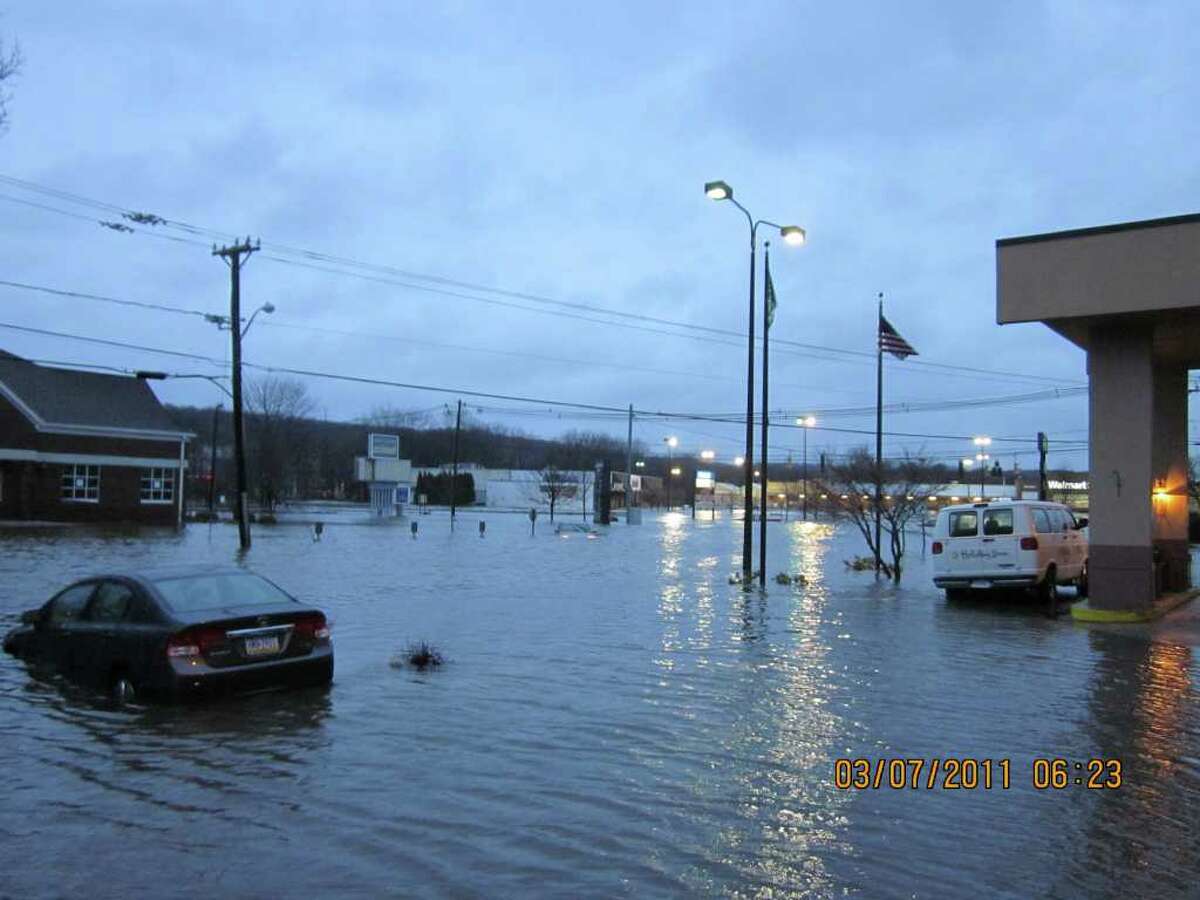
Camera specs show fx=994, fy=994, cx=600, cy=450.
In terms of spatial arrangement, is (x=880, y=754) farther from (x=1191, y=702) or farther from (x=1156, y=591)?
(x=1156, y=591)

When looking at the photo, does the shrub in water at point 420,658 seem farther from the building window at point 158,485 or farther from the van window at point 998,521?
the building window at point 158,485

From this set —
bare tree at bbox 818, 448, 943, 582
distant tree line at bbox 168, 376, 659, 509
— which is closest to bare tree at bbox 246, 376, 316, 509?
distant tree line at bbox 168, 376, 659, 509

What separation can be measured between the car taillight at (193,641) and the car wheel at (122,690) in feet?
2.43

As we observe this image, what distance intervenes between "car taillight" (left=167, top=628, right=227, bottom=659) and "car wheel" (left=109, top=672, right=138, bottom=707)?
0.74m

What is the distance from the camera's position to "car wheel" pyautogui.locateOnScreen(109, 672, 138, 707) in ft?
29.6

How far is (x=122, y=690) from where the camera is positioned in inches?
359

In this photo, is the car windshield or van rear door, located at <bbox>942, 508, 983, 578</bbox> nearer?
the car windshield

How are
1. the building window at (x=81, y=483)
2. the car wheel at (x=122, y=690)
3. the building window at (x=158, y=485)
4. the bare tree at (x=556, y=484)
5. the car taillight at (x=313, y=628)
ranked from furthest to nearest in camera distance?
1. the bare tree at (x=556, y=484)
2. the building window at (x=158, y=485)
3. the building window at (x=81, y=483)
4. the car taillight at (x=313, y=628)
5. the car wheel at (x=122, y=690)

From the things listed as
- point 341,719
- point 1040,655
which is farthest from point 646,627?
point 341,719

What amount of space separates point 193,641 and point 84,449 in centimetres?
4424

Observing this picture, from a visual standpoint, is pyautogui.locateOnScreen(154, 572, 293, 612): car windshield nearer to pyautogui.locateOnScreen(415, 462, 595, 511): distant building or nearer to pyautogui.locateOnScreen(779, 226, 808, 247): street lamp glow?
pyautogui.locateOnScreen(779, 226, 808, 247): street lamp glow

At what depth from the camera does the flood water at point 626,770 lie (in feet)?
16.8

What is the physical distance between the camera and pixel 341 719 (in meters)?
8.57

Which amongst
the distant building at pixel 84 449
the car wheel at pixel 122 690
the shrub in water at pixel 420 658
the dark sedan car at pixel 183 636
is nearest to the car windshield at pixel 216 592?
the dark sedan car at pixel 183 636
